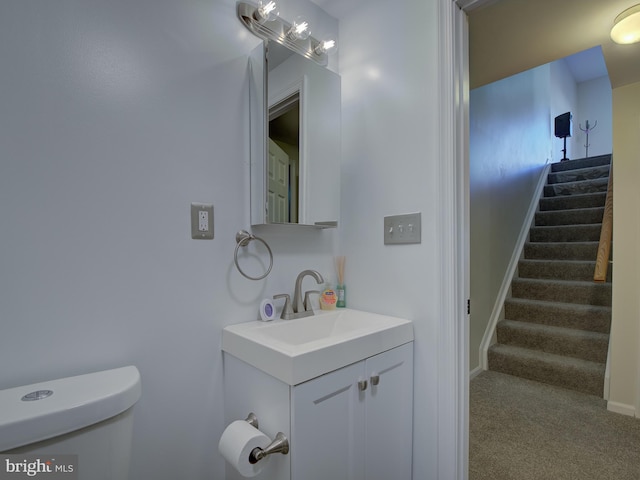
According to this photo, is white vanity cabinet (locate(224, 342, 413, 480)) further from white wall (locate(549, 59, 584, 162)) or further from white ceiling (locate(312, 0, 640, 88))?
white wall (locate(549, 59, 584, 162))

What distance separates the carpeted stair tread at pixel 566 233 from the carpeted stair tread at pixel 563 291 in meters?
0.65

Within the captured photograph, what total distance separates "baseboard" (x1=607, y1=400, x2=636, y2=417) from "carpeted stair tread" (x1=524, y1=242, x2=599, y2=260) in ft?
5.01

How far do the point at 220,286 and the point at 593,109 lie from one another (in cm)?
678

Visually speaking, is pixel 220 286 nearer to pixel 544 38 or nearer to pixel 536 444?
pixel 536 444

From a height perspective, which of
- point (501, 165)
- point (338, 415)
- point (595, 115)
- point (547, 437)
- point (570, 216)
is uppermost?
point (595, 115)

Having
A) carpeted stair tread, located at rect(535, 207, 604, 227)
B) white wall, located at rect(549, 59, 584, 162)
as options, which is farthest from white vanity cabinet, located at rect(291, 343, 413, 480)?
white wall, located at rect(549, 59, 584, 162)

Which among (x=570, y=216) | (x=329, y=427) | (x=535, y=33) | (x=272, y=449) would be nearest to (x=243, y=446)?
(x=272, y=449)

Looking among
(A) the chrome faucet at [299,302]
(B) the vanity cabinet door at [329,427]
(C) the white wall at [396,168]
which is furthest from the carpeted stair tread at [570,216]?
(B) the vanity cabinet door at [329,427]

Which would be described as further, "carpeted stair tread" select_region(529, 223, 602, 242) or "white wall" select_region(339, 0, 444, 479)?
"carpeted stair tread" select_region(529, 223, 602, 242)

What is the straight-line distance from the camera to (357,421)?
102 cm

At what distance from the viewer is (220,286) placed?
1.20 metres

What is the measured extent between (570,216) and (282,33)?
374cm

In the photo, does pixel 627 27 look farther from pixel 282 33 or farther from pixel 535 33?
pixel 282 33

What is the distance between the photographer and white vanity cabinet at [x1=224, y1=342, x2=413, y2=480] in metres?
0.87
